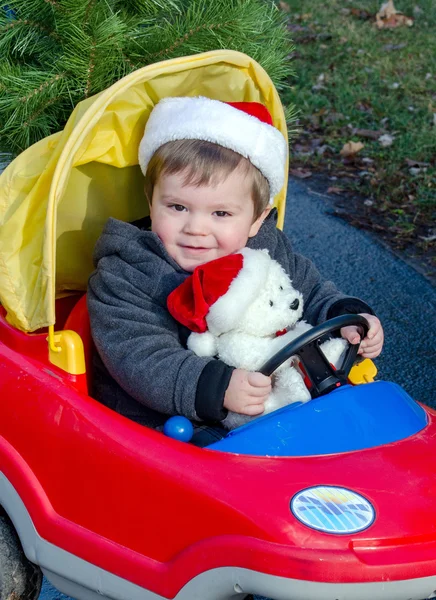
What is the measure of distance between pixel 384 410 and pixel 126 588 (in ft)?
2.24

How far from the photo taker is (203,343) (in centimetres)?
196

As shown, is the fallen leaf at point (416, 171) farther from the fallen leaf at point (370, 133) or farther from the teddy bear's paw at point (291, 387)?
the teddy bear's paw at point (291, 387)

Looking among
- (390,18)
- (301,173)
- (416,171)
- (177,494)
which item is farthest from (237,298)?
(390,18)

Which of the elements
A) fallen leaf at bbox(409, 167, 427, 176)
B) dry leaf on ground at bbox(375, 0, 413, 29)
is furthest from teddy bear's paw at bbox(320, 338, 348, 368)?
dry leaf on ground at bbox(375, 0, 413, 29)

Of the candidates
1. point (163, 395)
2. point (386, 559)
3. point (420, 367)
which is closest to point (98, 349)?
point (163, 395)

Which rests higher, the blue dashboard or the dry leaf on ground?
the blue dashboard

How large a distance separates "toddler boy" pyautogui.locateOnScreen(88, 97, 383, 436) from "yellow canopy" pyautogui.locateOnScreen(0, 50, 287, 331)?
0.34 ft

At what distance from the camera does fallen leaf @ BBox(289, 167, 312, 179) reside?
4.98m

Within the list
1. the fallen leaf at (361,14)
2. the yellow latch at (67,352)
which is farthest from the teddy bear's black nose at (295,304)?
the fallen leaf at (361,14)

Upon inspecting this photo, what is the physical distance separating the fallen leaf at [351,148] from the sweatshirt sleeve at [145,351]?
3.32m

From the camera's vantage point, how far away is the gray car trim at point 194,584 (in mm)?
1488

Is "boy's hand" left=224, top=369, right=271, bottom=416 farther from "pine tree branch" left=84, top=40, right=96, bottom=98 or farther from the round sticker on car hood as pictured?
"pine tree branch" left=84, top=40, right=96, bottom=98

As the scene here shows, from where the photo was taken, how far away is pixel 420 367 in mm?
3229

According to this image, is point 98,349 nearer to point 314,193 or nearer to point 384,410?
point 384,410
